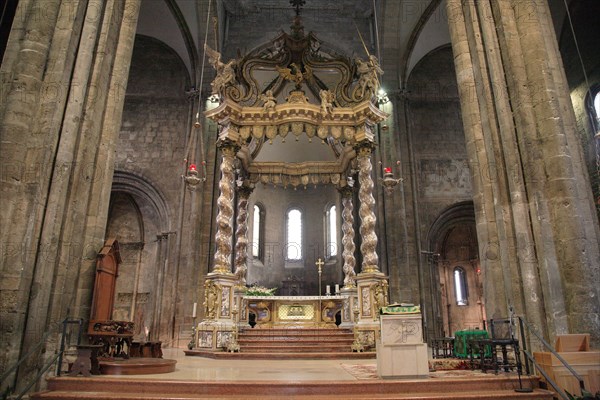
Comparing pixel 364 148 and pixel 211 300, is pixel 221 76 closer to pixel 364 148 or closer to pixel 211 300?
pixel 364 148

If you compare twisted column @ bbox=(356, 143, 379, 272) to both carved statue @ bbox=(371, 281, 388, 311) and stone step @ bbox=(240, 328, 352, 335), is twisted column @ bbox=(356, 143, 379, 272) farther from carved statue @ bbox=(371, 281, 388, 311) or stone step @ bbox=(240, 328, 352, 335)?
stone step @ bbox=(240, 328, 352, 335)

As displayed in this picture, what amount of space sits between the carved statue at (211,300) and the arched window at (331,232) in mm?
8750

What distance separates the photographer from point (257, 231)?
723 inches

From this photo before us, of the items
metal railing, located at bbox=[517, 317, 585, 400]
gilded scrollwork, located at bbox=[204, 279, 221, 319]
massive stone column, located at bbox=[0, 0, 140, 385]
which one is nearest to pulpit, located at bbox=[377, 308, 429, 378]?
metal railing, located at bbox=[517, 317, 585, 400]

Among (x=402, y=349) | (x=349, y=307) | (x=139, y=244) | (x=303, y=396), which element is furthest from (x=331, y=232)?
(x=303, y=396)

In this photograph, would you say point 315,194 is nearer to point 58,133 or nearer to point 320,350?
point 320,350

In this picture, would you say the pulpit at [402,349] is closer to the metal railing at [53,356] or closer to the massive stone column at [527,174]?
the massive stone column at [527,174]

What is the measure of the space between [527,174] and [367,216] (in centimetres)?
454

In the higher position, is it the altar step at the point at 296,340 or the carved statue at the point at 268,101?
the carved statue at the point at 268,101

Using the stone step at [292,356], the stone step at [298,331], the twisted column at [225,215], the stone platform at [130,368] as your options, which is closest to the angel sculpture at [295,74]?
the twisted column at [225,215]

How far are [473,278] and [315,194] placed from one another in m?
8.39

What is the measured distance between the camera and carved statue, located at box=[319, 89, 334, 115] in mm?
10117

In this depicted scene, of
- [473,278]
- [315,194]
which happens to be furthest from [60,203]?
Answer: [473,278]

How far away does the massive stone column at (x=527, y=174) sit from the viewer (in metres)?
5.56
